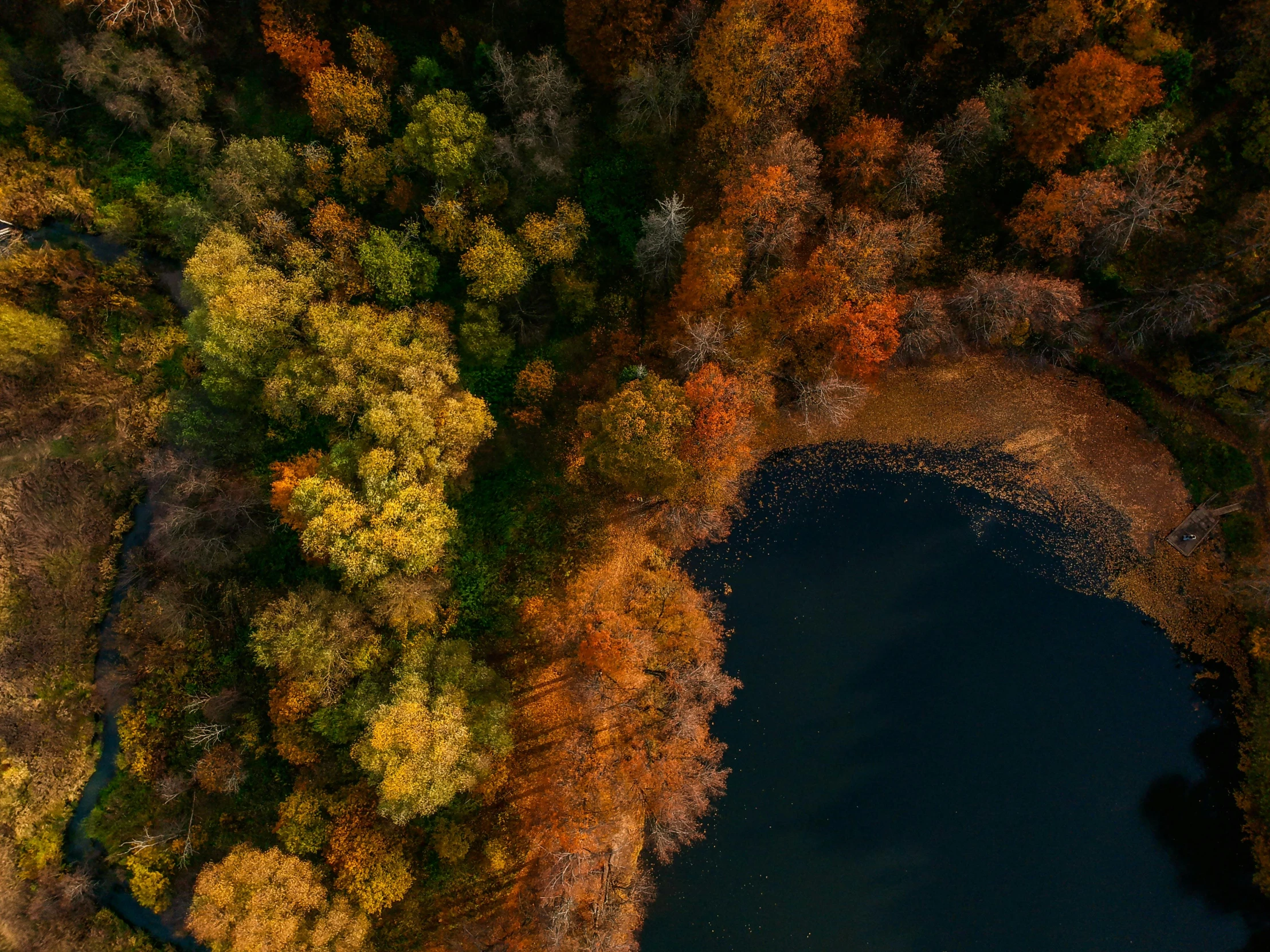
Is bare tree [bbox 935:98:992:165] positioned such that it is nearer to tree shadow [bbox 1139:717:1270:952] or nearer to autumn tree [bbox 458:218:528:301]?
autumn tree [bbox 458:218:528:301]

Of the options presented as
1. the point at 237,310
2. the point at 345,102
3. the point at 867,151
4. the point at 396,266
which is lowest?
the point at 237,310

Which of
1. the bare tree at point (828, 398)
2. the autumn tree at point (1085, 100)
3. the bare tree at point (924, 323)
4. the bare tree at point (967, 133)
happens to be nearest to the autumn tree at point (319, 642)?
the bare tree at point (828, 398)

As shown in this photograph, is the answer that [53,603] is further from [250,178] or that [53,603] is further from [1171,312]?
[1171,312]

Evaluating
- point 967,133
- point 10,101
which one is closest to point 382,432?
point 10,101

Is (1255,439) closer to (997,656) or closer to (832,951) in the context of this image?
(997,656)

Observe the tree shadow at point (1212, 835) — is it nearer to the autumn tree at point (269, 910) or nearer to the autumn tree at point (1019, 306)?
the autumn tree at point (1019, 306)
